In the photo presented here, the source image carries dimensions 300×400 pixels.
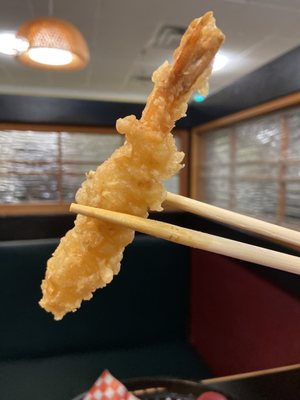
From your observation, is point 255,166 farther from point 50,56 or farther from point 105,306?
point 50,56

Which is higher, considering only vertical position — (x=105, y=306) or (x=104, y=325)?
(x=105, y=306)

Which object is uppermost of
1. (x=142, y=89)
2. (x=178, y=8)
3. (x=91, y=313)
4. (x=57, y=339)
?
(x=142, y=89)

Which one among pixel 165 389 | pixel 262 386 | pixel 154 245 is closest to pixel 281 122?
pixel 154 245

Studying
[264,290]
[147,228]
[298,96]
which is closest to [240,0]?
[298,96]

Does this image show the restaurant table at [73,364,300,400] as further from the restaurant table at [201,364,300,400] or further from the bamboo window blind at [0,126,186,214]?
the bamboo window blind at [0,126,186,214]

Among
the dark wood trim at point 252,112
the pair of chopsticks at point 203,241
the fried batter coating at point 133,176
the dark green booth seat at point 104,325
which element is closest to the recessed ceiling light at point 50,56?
the dark wood trim at point 252,112

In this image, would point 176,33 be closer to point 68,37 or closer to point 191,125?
point 68,37
